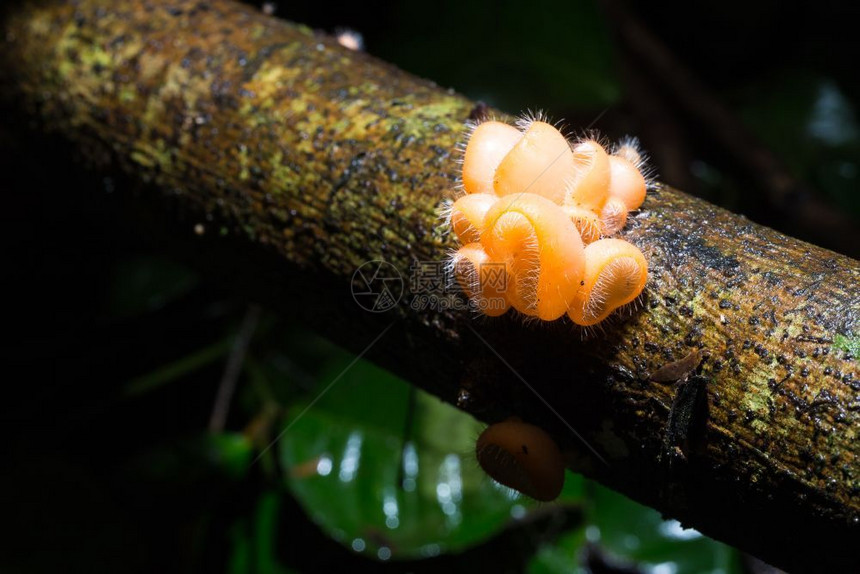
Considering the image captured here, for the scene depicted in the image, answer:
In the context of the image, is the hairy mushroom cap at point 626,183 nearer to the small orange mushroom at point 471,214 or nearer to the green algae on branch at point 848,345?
the small orange mushroom at point 471,214

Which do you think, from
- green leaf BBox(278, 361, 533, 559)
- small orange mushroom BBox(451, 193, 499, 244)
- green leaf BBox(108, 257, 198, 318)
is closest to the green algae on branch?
small orange mushroom BBox(451, 193, 499, 244)

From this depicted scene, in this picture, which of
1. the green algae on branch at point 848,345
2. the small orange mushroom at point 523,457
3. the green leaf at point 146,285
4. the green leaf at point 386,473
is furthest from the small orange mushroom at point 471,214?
the green leaf at point 146,285

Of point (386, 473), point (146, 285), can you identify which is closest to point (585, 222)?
point (386, 473)

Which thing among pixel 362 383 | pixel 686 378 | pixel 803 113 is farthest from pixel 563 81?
pixel 686 378

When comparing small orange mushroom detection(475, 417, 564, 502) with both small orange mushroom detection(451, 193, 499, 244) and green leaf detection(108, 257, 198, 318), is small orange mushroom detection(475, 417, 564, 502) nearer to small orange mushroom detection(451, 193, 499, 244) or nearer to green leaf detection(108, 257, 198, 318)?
small orange mushroom detection(451, 193, 499, 244)

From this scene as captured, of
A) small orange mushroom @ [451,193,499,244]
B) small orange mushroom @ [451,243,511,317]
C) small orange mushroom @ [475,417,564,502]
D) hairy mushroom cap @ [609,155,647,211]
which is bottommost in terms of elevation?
small orange mushroom @ [475,417,564,502]

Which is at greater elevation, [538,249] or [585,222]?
[585,222]

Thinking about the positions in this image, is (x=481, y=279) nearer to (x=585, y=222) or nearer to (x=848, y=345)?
(x=585, y=222)
